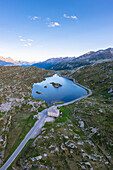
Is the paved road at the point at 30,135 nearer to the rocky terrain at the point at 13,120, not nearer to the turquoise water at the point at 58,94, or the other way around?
the rocky terrain at the point at 13,120

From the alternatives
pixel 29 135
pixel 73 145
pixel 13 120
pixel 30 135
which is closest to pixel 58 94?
pixel 13 120

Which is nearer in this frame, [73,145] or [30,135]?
[73,145]

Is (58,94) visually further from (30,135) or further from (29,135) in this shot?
(29,135)

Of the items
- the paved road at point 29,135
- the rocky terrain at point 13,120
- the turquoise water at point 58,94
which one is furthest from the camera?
the turquoise water at point 58,94

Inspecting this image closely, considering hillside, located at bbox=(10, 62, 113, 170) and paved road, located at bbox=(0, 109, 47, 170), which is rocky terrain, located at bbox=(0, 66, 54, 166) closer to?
paved road, located at bbox=(0, 109, 47, 170)

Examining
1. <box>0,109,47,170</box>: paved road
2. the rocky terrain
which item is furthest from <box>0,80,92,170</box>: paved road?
the rocky terrain

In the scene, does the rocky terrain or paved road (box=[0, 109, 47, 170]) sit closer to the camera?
paved road (box=[0, 109, 47, 170])

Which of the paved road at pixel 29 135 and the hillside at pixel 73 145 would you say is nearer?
the hillside at pixel 73 145

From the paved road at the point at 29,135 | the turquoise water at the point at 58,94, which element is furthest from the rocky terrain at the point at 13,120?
the turquoise water at the point at 58,94

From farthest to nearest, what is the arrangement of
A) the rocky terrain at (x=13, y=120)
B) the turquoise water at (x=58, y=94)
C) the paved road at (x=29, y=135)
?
the turquoise water at (x=58, y=94), the rocky terrain at (x=13, y=120), the paved road at (x=29, y=135)

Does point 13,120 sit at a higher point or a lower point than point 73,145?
higher

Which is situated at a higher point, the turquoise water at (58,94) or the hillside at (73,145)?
the turquoise water at (58,94)

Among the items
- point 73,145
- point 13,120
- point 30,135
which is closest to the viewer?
point 73,145

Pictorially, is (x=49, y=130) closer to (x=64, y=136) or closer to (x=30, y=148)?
(x=64, y=136)
